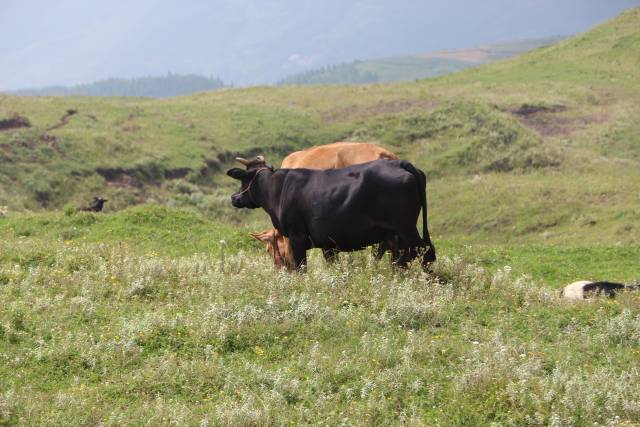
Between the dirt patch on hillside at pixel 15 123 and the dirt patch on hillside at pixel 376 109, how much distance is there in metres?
16.4

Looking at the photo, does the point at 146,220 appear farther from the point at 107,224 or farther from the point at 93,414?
the point at 93,414

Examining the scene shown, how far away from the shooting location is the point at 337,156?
17.2m

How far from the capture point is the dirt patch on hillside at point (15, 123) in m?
40.2

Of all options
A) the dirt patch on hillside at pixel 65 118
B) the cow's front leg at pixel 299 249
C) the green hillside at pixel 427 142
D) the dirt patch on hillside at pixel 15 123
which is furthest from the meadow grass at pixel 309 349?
the dirt patch on hillside at pixel 65 118

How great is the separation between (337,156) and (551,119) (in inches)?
1338

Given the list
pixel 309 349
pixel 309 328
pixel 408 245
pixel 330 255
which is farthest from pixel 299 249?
pixel 309 349

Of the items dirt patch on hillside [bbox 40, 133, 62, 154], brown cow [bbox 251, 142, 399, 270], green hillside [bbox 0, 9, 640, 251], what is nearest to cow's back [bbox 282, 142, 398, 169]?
brown cow [bbox 251, 142, 399, 270]

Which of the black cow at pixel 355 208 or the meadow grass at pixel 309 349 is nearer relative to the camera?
the meadow grass at pixel 309 349

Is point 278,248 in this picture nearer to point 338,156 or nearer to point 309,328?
point 338,156

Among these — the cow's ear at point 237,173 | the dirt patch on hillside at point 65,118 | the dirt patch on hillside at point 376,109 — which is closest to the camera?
the cow's ear at point 237,173

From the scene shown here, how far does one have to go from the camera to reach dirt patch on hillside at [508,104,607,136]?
46.2 m

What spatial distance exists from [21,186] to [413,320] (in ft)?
85.9

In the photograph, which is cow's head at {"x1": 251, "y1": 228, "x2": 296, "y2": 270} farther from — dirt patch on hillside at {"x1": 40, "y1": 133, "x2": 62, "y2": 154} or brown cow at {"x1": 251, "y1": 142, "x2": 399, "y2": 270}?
dirt patch on hillside at {"x1": 40, "y1": 133, "x2": 62, "y2": 154}

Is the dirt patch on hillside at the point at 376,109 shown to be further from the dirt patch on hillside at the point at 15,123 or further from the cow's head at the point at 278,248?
the cow's head at the point at 278,248
